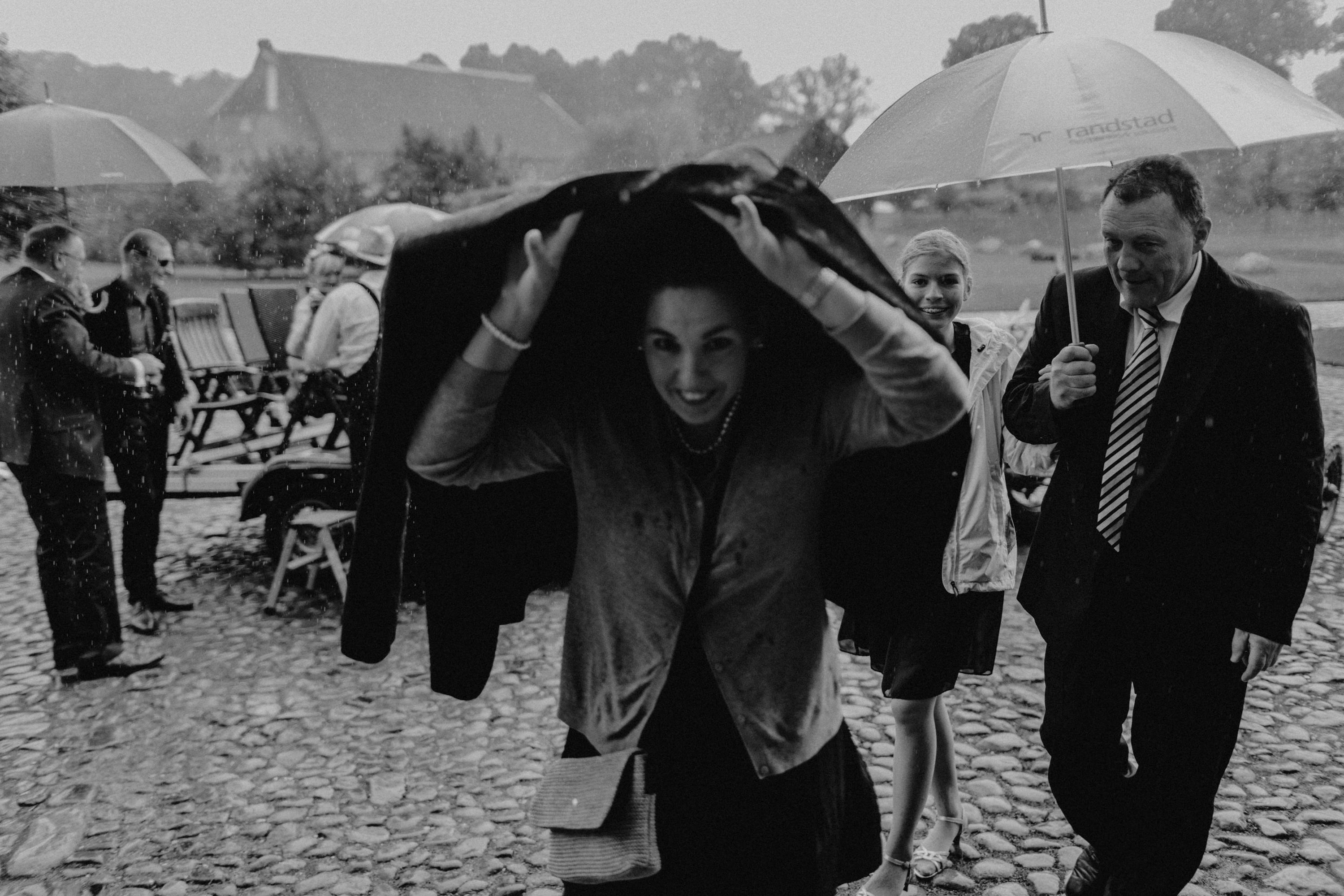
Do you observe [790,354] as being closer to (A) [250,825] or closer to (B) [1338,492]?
(A) [250,825]

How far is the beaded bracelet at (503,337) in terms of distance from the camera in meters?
1.63

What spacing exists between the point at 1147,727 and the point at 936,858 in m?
0.98

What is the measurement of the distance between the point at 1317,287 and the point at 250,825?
9.21 m

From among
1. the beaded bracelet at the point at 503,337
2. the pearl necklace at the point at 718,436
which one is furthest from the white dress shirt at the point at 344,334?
the beaded bracelet at the point at 503,337

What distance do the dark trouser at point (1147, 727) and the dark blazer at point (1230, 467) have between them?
93mm

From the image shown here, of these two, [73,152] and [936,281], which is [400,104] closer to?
[73,152]

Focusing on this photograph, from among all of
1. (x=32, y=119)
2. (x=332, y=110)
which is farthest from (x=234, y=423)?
(x=332, y=110)

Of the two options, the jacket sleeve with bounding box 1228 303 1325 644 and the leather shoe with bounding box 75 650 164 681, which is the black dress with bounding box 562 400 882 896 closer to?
the jacket sleeve with bounding box 1228 303 1325 644

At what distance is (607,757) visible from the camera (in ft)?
6.17

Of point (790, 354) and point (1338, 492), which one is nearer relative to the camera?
point (790, 354)

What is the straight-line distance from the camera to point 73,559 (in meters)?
5.77

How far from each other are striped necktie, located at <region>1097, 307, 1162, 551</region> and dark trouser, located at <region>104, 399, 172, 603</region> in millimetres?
5692

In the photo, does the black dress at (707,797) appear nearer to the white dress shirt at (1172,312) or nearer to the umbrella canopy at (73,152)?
the white dress shirt at (1172,312)

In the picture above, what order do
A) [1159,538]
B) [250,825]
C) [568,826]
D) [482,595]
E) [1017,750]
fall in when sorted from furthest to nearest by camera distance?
[1017,750]
[250,825]
[1159,538]
[482,595]
[568,826]
